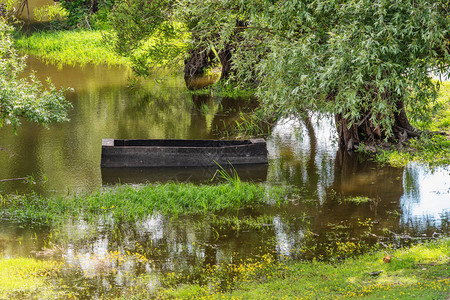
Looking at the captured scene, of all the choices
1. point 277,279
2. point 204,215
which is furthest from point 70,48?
point 277,279

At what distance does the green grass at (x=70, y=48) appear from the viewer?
109ft

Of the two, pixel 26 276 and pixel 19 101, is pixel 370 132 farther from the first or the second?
pixel 26 276

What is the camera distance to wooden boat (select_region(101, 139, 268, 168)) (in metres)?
15.1

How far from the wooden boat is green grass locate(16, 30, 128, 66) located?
17786 mm

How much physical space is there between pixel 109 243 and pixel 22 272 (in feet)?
5.99

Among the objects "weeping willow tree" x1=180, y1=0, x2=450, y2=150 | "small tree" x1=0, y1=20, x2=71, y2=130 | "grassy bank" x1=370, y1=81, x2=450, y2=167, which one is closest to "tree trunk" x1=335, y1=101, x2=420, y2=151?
"grassy bank" x1=370, y1=81, x2=450, y2=167

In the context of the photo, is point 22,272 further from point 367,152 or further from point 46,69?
point 46,69

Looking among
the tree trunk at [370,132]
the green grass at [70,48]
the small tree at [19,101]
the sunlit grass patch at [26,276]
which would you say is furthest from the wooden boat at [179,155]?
the green grass at [70,48]

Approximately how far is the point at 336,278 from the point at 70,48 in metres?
29.4

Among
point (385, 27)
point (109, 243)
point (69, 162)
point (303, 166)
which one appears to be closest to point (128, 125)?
point (69, 162)

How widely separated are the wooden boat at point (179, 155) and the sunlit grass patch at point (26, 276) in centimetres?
570

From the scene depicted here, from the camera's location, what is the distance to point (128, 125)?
20047 millimetres

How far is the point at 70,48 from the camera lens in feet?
114

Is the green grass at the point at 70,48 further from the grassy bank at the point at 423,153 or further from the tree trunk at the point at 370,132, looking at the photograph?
the grassy bank at the point at 423,153
